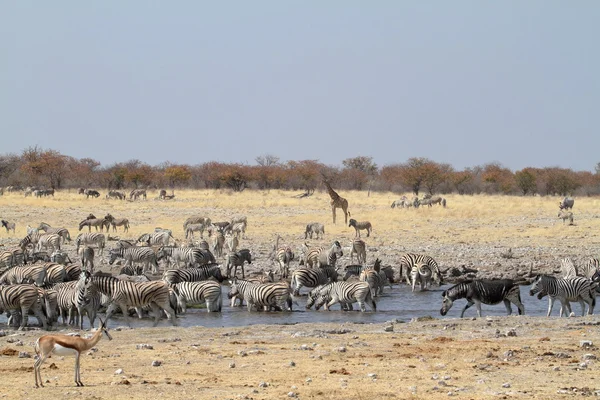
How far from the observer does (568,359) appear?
33.4ft

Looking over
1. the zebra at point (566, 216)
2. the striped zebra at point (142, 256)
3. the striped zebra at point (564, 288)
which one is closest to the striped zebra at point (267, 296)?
the striped zebra at point (564, 288)

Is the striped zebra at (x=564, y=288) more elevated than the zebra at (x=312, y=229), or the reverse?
A: the zebra at (x=312, y=229)

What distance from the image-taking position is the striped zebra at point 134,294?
14734 millimetres

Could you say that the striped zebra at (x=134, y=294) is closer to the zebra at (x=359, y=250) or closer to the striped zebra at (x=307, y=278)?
the striped zebra at (x=307, y=278)

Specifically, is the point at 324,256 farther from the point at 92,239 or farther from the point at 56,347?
the point at 56,347

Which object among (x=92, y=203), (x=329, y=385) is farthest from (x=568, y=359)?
(x=92, y=203)

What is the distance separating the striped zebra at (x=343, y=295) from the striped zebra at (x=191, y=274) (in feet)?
10.4

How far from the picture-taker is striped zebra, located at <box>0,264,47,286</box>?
57.3ft

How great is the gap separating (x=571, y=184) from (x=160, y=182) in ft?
114

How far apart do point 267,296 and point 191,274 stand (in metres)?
3.19

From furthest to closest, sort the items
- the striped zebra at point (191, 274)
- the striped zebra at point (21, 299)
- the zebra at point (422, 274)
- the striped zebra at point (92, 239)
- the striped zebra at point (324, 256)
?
the striped zebra at point (92, 239), the striped zebra at point (324, 256), the zebra at point (422, 274), the striped zebra at point (191, 274), the striped zebra at point (21, 299)

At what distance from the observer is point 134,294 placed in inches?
583

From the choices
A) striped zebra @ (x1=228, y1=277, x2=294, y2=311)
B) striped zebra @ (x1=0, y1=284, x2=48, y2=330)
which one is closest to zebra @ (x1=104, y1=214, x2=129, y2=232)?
striped zebra @ (x1=228, y1=277, x2=294, y2=311)

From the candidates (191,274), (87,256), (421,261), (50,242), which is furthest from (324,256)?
(50,242)
